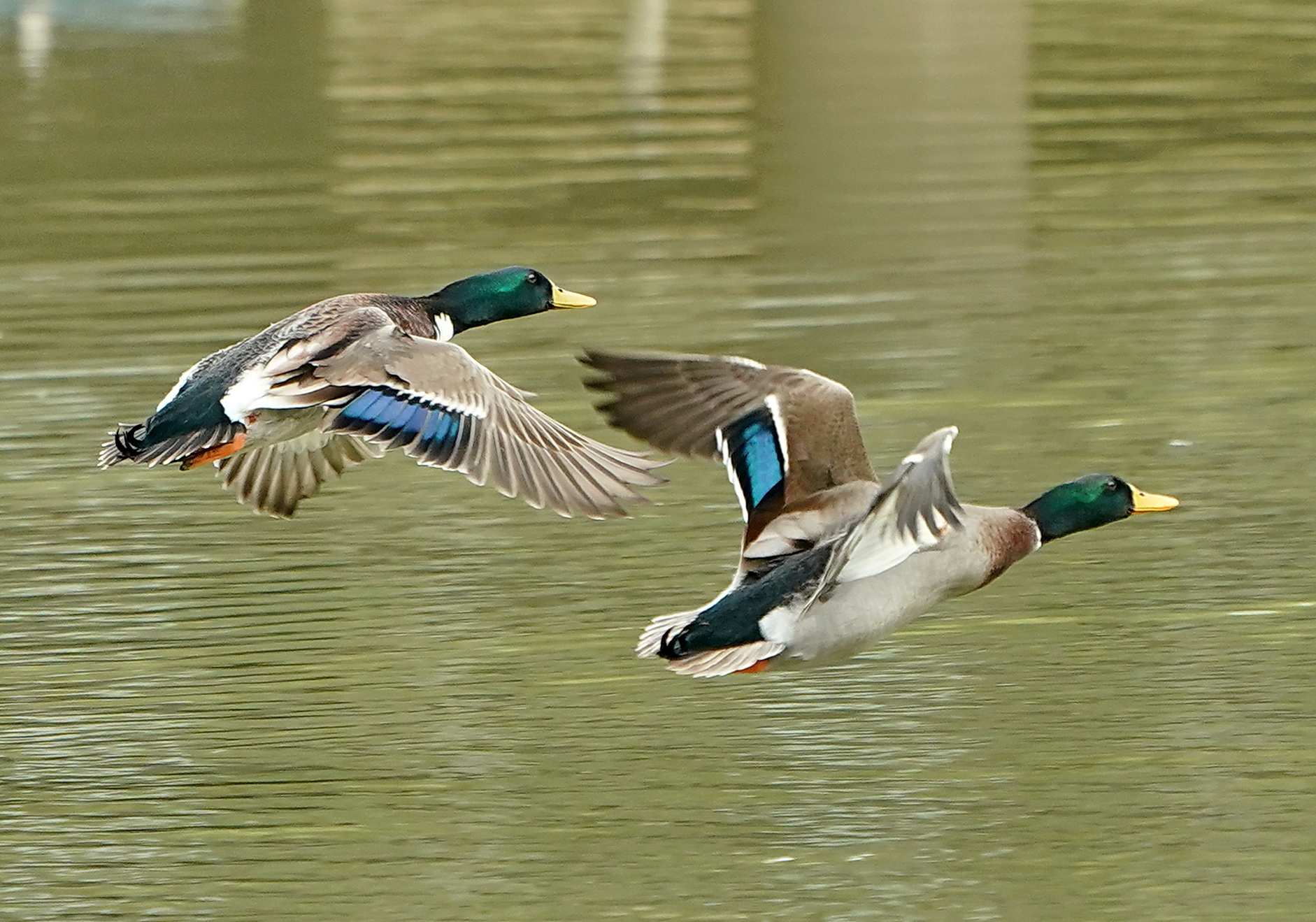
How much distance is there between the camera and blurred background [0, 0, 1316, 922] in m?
7.33

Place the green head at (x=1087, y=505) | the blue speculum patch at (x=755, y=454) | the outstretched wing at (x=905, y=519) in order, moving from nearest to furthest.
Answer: the outstretched wing at (x=905, y=519)
the blue speculum patch at (x=755, y=454)
the green head at (x=1087, y=505)

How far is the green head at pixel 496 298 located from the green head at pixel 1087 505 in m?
2.19

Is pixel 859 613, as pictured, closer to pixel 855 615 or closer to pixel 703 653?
pixel 855 615

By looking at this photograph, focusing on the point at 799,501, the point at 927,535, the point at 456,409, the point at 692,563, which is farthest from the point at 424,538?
the point at 927,535

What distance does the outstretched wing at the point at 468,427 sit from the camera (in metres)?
8.35

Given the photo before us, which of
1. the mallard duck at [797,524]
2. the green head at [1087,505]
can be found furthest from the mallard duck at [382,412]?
the green head at [1087,505]

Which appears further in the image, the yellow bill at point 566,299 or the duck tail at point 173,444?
the yellow bill at point 566,299

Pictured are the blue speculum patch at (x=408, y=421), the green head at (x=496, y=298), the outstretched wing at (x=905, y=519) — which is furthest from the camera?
the green head at (x=496, y=298)

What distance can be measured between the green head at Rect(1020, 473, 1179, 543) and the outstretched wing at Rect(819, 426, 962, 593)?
3.15ft

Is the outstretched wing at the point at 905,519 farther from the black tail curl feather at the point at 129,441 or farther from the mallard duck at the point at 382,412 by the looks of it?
the black tail curl feather at the point at 129,441

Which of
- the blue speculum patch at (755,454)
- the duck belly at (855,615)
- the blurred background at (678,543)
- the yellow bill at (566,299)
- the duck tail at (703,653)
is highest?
the yellow bill at (566,299)

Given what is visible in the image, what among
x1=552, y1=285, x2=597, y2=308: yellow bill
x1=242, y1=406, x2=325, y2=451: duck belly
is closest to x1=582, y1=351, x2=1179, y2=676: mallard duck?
x1=242, y1=406, x2=325, y2=451: duck belly

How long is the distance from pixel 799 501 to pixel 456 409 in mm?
1294

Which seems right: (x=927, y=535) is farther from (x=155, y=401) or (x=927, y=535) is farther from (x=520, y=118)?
(x=520, y=118)
